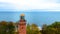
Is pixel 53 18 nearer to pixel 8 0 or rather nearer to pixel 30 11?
pixel 30 11

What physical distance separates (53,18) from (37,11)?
0.20 metres

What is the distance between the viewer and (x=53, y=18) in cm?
405

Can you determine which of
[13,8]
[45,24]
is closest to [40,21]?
[45,24]

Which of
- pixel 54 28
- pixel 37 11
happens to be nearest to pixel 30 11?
pixel 37 11

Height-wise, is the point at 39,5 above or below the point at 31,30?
above

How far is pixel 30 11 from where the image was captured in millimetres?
4031

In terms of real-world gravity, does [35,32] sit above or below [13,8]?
below

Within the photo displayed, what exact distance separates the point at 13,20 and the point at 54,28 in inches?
19.1

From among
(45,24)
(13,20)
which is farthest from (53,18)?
(13,20)

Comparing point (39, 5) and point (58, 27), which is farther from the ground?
point (39, 5)

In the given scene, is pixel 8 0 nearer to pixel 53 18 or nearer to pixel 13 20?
pixel 13 20

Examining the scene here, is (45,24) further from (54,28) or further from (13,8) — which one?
(13,8)

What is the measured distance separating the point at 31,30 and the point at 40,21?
15 cm

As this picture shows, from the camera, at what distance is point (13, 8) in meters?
4.02
